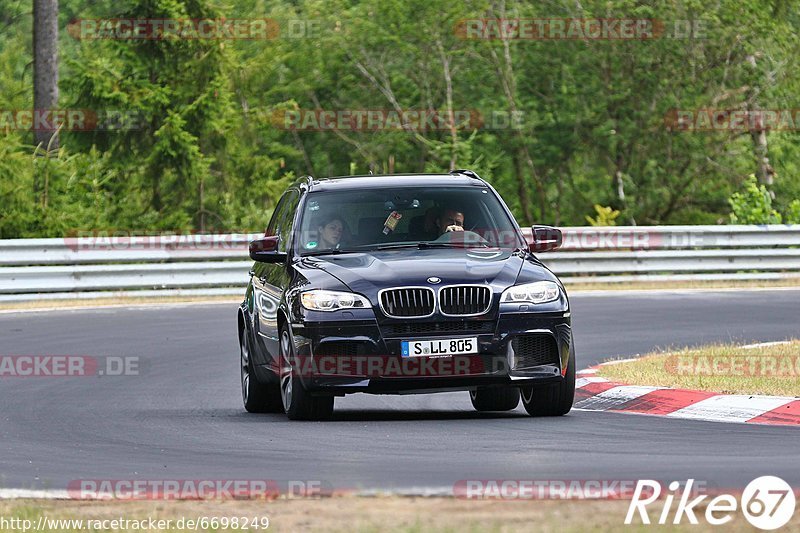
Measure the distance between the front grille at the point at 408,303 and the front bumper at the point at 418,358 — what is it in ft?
0.19

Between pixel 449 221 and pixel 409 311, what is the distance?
59.4 inches

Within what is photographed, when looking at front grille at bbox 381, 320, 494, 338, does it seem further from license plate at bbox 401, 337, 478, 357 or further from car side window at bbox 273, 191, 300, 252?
car side window at bbox 273, 191, 300, 252

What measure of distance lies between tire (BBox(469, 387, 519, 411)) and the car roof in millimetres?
1580

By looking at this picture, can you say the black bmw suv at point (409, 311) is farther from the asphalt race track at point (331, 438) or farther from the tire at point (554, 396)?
the asphalt race track at point (331, 438)

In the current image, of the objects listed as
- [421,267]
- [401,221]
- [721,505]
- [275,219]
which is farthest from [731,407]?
[721,505]

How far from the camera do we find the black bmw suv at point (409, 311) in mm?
10867

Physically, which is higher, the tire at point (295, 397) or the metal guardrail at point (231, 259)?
the tire at point (295, 397)

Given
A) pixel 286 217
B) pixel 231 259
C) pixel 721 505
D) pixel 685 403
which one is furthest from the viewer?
pixel 231 259

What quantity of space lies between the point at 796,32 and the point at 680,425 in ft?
104

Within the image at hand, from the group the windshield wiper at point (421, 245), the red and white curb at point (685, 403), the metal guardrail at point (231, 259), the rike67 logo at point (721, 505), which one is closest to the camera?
the rike67 logo at point (721, 505)

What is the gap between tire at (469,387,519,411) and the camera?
1233 centimetres

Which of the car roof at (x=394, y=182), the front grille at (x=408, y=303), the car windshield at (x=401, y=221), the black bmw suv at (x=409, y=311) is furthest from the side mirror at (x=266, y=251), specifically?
the front grille at (x=408, y=303)

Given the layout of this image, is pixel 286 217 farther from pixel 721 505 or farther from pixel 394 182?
pixel 721 505

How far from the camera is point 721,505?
7.03 m
